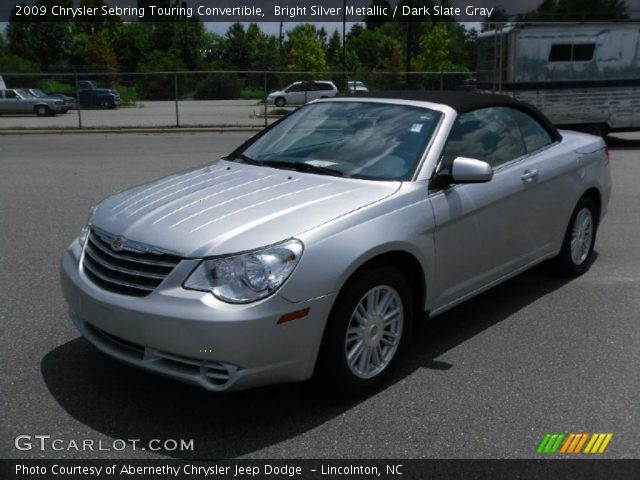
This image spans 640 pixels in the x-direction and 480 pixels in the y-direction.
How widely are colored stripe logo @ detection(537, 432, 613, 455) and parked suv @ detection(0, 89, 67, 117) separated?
3177 cm

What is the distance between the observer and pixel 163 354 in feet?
11.1

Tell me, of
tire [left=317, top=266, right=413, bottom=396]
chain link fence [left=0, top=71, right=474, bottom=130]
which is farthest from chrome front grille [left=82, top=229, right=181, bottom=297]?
chain link fence [left=0, top=71, right=474, bottom=130]

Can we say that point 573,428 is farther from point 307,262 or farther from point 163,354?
point 163,354

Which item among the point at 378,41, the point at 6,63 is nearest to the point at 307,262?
the point at 6,63

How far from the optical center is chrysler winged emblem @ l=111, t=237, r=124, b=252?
11.9 feet

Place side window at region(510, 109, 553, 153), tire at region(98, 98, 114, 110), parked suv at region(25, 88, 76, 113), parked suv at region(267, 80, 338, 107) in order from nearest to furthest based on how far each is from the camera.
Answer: side window at region(510, 109, 553, 153) < parked suv at region(267, 80, 338, 107) < tire at region(98, 98, 114, 110) < parked suv at region(25, 88, 76, 113)

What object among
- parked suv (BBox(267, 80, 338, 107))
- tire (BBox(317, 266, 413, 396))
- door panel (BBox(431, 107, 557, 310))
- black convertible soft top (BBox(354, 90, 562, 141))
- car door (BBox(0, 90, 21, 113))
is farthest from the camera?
car door (BBox(0, 90, 21, 113))

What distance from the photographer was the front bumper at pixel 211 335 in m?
3.24

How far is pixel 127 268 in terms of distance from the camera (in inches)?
141

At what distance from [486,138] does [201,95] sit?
79.2ft

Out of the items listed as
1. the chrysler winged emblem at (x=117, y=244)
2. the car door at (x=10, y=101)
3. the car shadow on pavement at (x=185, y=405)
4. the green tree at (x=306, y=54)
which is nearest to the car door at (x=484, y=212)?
the car shadow on pavement at (x=185, y=405)

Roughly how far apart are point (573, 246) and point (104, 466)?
4185 millimetres

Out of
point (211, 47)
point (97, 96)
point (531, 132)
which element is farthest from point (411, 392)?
point (211, 47)

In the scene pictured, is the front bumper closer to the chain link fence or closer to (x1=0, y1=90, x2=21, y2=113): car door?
the chain link fence
